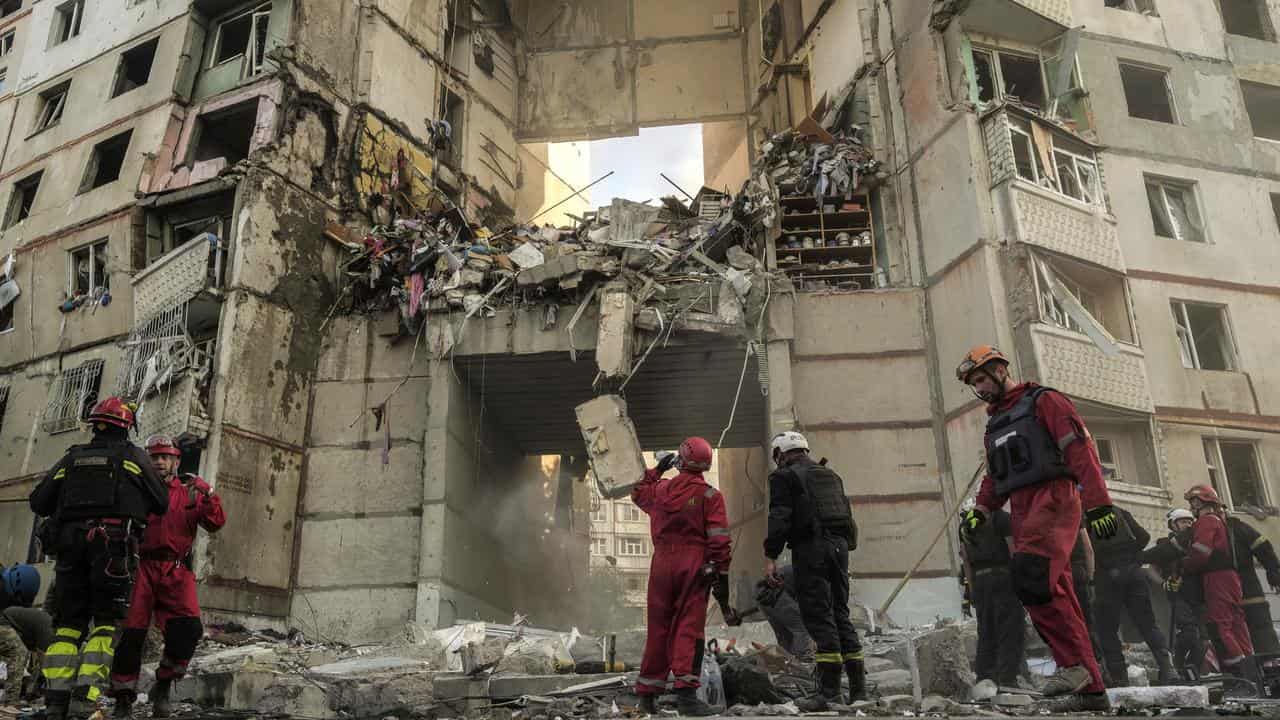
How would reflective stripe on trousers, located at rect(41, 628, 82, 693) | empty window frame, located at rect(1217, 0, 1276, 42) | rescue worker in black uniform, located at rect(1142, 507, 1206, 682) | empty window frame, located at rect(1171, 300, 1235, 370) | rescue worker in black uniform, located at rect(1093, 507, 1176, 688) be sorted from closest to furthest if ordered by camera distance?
1. reflective stripe on trousers, located at rect(41, 628, 82, 693)
2. rescue worker in black uniform, located at rect(1093, 507, 1176, 688)
3. rescue worker in black uniform, located at rect(1142, 507, 1206, 682)
4. empty window frame, located at rect(1171, 300, 1235, 370)
5. empty window frame, located at rect(1217, 0, 1276, 42)

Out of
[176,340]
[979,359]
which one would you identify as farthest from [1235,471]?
[176,340]

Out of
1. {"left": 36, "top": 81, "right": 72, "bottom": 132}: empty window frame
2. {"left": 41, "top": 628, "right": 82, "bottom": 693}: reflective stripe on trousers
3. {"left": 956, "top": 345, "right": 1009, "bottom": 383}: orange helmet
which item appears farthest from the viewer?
{"left": 36, "top": 81, "right": 72, "bottom": 132}: empty window frame

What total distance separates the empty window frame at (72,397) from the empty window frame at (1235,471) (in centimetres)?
2094

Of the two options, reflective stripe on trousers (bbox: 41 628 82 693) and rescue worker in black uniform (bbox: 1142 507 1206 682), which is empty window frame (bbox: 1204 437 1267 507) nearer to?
rescue worker in black uniform (bbox: 1142 507 1206 682)

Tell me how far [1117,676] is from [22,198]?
25849 millimetres

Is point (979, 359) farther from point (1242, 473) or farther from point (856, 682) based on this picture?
point (1242, 473)

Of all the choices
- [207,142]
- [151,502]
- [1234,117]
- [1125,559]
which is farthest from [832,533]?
[207,142]

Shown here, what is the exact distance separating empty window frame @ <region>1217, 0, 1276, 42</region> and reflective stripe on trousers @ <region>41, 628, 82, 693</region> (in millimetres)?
22600

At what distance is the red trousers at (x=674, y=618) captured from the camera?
21.7ft

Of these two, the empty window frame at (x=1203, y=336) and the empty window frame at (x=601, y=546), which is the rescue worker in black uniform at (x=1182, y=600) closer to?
the empty window frame at (x=1203, y=336)

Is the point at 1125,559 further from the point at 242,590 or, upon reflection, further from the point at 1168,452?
the point at 242,590

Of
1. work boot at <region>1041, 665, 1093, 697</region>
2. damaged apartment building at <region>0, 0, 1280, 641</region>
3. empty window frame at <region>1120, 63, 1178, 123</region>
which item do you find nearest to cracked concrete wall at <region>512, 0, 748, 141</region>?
damaged apartment building at <region>0, 0, 1280, 641</region>

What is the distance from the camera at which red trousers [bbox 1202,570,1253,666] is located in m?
9.57

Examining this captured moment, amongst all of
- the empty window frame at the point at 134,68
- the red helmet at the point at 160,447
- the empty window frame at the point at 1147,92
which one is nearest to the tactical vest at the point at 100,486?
the red helmet at the point at 160,447
